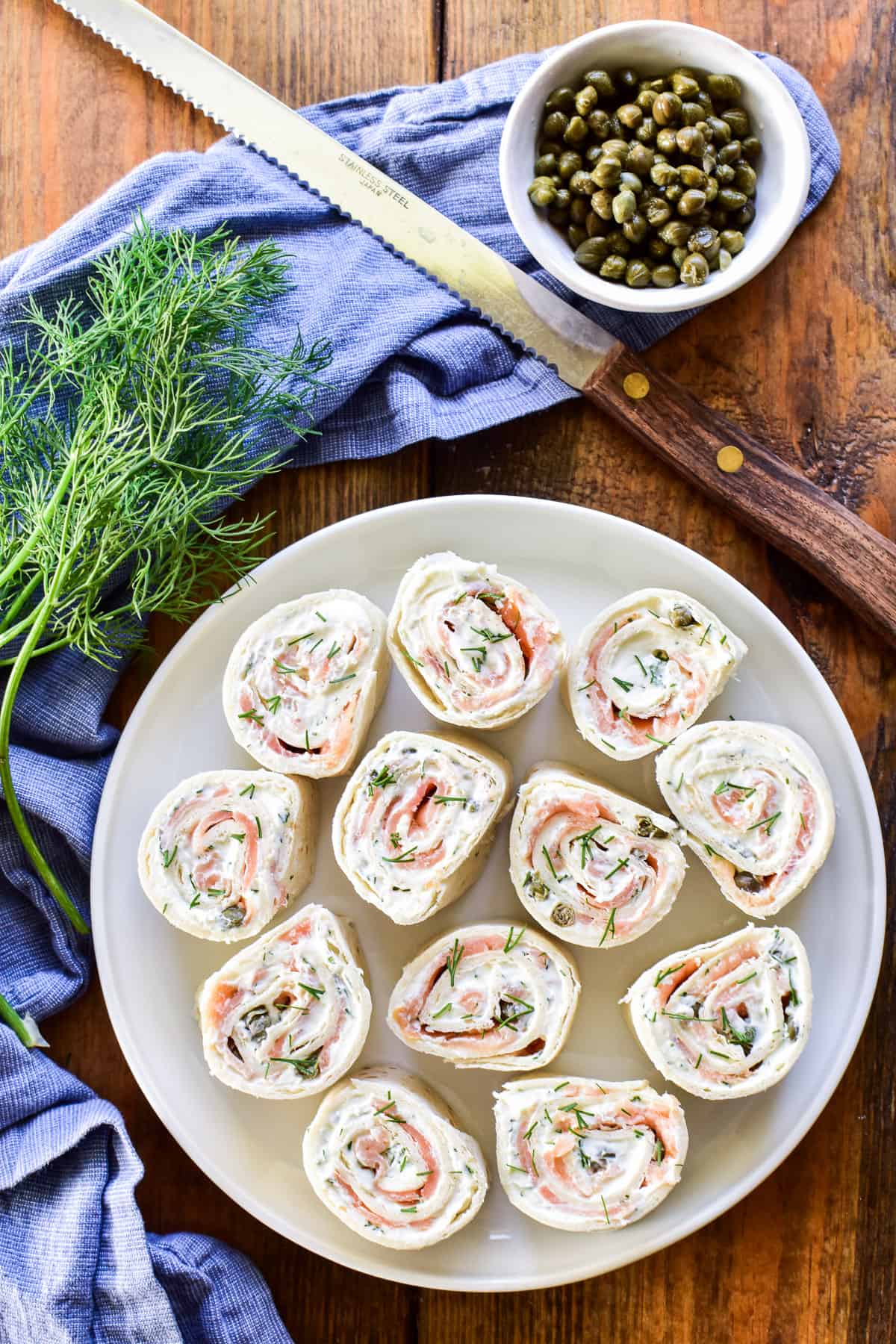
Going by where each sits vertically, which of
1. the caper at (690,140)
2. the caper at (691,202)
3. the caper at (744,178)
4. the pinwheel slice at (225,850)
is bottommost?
the pinwheel slice at (225,850)

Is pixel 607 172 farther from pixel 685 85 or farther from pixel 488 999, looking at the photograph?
pixel 488 999

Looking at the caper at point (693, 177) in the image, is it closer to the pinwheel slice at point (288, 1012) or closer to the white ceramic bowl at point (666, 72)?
the white ceramic bowl at point (666, 72)

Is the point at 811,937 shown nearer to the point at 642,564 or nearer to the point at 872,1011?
the point at 872,1011

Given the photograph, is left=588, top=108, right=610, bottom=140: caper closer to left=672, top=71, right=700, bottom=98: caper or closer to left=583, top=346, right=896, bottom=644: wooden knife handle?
left=672, top=71, right=700, bottom=98: caper

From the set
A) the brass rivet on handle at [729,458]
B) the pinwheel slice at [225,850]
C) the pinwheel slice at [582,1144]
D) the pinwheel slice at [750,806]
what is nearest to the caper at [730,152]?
the brass rivet on handle at [729,458]

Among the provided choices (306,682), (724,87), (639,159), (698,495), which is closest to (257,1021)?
(306,682)
